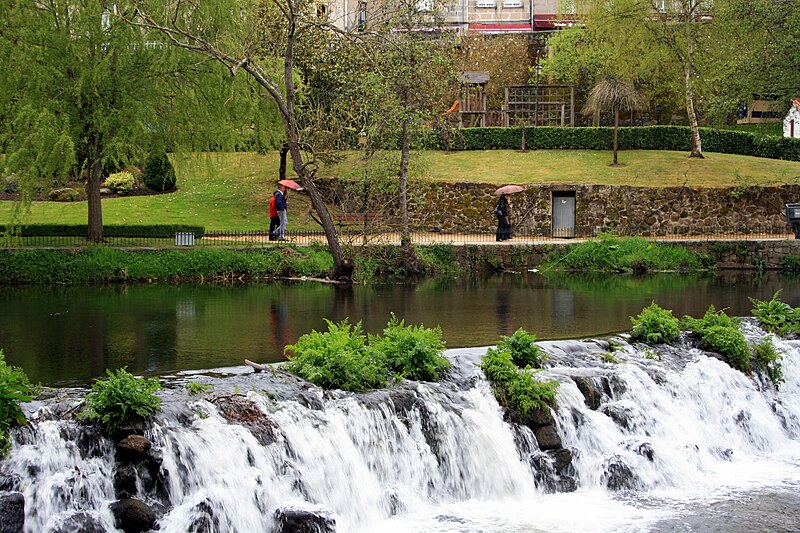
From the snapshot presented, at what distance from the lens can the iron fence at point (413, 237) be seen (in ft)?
97.6

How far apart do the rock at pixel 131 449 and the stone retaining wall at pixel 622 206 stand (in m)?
26.2

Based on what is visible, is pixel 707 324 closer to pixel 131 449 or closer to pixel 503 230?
pixel 131 449

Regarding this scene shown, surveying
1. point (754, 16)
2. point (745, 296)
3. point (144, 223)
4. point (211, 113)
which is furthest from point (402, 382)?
point (754, 16)

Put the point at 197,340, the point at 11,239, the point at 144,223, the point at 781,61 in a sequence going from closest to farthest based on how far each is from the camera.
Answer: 1. the point at 197,340
2. the point at 11,239
3. the point at 144,223
4. the point at 781,61

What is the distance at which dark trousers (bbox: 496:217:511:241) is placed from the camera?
34.8 metres

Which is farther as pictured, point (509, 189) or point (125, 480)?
point (509, 189)

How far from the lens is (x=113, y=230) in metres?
31.2

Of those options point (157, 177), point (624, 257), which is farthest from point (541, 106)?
point (157, 177)

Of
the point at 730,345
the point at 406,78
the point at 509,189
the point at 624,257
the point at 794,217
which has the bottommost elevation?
the point at 730,345

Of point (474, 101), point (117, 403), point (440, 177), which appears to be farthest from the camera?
point (474, 101)

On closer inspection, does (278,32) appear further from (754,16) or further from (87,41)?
(754,16)

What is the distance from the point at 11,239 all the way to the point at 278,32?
1360 cm

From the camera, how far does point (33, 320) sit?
833 inches

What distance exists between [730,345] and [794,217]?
729 inches
